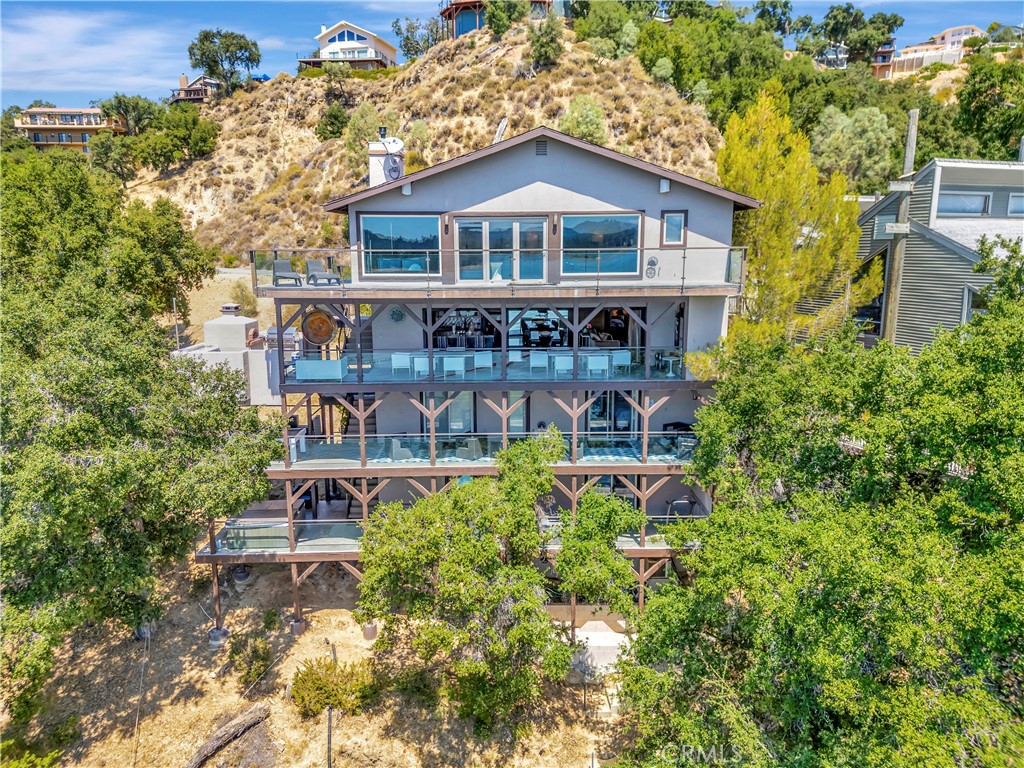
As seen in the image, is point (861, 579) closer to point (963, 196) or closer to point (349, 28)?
point (963, 196)

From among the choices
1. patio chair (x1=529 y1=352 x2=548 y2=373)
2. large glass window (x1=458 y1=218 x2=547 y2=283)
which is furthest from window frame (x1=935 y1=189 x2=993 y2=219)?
patio chair (x1=529 y1=352 x2=548 y2=373)

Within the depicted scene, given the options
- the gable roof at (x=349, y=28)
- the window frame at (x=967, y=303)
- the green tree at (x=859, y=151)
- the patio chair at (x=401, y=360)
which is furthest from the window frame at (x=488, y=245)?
the gable roof at (x=349, y=28)

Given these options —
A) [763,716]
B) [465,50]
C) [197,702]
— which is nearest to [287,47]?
[465,50]

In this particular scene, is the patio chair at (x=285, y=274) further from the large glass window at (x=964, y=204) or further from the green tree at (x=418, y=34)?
the green tree at (x=418, y=34)

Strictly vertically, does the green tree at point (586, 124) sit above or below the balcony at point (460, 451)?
above

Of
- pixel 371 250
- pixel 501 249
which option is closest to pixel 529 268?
pixel 501 249

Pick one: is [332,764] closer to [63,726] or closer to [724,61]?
[63,726]
